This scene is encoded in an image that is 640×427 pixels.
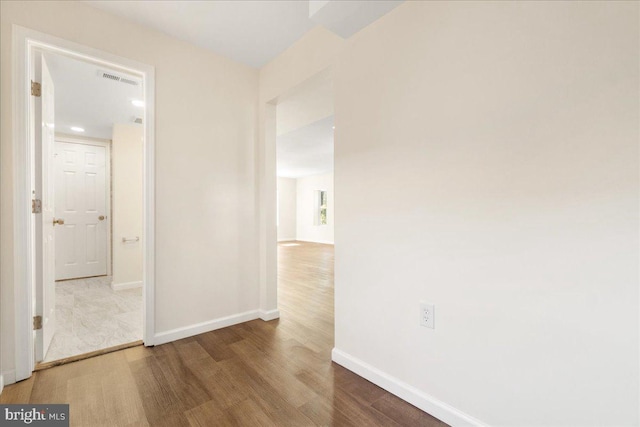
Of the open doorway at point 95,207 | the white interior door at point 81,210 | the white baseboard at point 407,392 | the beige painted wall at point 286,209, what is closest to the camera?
the white baseboard at point 407,392

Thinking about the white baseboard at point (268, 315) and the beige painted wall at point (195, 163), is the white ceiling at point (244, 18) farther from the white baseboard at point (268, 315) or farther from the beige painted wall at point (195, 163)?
the white baseboard at point (268, 315)

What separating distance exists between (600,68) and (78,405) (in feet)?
9.49

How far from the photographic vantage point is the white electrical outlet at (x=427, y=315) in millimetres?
1499

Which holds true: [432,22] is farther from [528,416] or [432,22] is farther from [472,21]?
[528,416]

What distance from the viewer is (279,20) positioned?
2166 millimetres

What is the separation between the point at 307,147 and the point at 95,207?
4.07 meters

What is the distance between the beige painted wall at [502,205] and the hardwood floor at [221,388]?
28cm

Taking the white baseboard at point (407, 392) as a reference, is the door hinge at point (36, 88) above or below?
above

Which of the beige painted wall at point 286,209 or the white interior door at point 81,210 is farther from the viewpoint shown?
the beige painted wall at point 286,209

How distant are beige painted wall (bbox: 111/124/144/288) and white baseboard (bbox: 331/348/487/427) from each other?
3.46 meters

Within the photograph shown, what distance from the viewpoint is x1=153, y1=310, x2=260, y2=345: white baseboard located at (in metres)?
2.32

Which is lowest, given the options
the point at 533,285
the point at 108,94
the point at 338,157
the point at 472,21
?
the point at 533,285

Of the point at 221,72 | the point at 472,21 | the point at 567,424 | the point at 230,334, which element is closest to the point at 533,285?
the point at 567,424

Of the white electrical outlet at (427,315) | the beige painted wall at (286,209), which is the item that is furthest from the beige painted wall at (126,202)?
the beige painted wall at (286,209)
